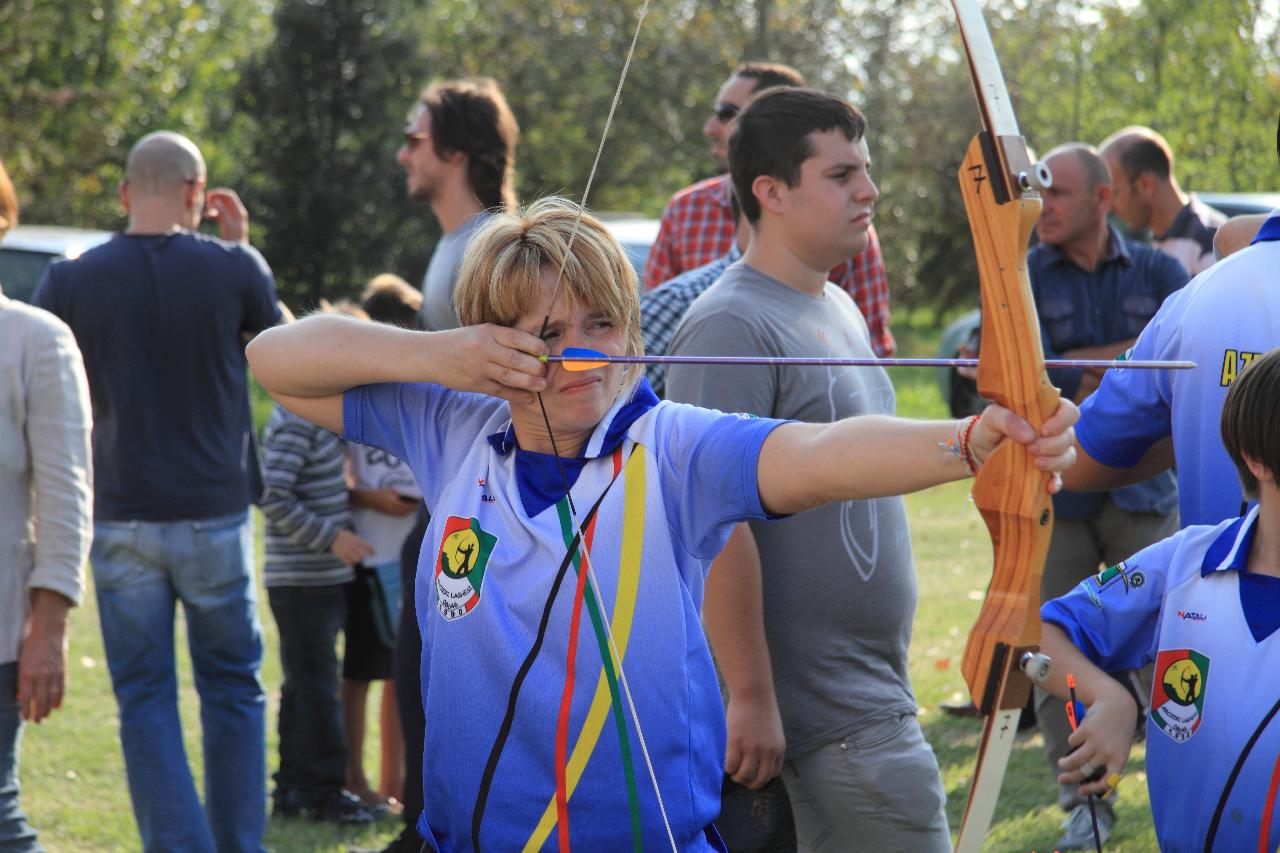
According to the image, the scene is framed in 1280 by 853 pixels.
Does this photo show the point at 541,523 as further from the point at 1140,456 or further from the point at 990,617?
the point at 1140,456

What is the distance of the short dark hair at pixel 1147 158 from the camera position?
5.65m

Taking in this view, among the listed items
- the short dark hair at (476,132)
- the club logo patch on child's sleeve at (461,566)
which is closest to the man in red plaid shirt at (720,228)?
the short dark hair at (476,132)

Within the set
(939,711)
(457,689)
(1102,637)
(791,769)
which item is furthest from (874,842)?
(939,711)

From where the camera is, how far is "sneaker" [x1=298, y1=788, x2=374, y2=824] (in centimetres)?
486

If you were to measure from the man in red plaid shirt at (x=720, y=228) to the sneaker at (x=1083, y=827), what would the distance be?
148 cm

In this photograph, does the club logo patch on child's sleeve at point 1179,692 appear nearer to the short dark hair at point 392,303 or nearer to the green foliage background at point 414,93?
the short dark hair at point 392,303

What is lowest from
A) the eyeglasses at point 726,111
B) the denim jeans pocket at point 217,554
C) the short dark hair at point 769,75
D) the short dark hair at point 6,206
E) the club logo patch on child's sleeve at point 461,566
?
the denim jeans pocket at point 217,554

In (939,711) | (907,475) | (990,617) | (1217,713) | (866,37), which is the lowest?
(939,711)

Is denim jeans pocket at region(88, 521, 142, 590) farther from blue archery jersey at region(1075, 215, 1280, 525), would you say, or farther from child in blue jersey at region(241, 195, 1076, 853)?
blue archery jersey at region(1075, 215, 1280, 525)

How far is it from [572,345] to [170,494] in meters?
2.30

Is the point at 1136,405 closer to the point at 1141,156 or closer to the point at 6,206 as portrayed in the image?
the point at 6,206

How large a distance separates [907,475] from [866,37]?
2106 cm

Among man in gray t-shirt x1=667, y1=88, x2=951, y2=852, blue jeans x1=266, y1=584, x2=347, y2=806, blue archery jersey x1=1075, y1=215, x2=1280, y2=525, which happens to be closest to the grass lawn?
blue jeans x1=266, y1=584, x2=347, y2=806

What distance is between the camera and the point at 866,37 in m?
21.8
